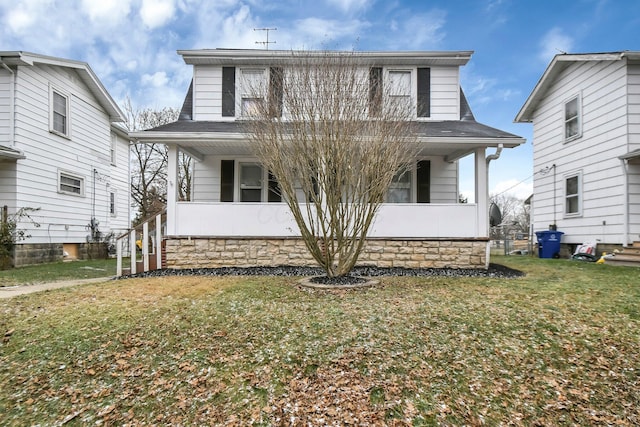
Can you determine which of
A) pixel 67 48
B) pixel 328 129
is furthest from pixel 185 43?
pixel 328 129

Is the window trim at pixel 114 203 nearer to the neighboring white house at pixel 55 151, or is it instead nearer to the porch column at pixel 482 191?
the neighboring white house at pixel 55 151

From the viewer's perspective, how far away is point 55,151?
11.4 meters

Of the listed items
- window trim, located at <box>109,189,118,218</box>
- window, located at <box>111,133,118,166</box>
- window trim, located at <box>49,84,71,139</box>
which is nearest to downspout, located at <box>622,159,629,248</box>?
window trim, located at <box>49,84,71,139</box>

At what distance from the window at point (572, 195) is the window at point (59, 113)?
53.9 ft

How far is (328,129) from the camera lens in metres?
5.55

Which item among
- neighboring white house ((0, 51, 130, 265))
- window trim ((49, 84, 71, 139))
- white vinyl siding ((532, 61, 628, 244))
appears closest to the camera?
white vinyl siding ((532, 61, 628, 244))

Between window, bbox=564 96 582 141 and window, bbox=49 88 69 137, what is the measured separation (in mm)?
16371

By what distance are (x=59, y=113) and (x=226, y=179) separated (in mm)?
6973

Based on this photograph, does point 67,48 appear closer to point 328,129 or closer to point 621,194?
point 328,129

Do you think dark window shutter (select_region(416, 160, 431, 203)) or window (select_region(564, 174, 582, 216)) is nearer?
dark window shutter (select_region(416, 160, 431, 203))

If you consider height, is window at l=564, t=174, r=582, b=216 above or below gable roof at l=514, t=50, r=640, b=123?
below

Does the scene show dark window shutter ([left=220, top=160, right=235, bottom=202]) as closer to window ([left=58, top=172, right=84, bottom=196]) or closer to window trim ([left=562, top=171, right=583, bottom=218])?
window ([left=58, top=172, right=84, bottom=196])

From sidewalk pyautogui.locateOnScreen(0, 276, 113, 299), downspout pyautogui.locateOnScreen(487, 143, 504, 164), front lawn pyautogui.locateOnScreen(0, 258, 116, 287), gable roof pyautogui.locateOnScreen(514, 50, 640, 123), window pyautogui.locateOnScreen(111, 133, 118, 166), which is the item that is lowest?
front lawn pyautogui.locateOnScreen(0, 258, 116, 287)

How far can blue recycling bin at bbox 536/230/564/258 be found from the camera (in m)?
11.2
